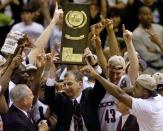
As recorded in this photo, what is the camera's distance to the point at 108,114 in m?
9.48

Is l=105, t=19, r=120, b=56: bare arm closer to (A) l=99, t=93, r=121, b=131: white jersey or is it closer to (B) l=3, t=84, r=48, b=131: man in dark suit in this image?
(A) l=99, t=93, r=121, b=131: white jersey

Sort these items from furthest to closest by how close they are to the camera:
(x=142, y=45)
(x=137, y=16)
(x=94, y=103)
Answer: (x=137, y=16) → (x=142, y=45) → (x=94, y=103)

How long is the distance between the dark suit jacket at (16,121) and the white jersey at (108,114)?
1.02 meters

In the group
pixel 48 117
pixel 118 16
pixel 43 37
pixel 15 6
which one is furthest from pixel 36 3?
pixel 48 117

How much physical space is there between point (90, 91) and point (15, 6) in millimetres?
5570

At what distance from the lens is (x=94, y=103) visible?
30.8 ft

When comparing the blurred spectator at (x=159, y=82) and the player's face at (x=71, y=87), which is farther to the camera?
the blurred spectator at (x=159, y=82)

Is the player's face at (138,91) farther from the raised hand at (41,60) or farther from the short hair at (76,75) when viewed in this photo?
the raised hand at (41,60)

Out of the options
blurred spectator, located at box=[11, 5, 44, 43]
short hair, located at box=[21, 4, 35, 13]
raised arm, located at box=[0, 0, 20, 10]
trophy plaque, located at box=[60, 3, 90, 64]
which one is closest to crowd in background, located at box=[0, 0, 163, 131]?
trophy plaque, located at box=[60, 3, 90, 64]

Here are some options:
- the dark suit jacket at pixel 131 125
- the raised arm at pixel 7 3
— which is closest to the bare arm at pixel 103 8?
the raised arm at pixel 7 3

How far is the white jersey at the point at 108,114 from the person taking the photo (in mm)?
9477

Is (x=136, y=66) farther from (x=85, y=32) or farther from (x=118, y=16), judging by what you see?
(x=118, y=16)

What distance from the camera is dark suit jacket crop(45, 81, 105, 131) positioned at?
364 inches

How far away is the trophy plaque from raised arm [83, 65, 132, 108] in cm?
85
